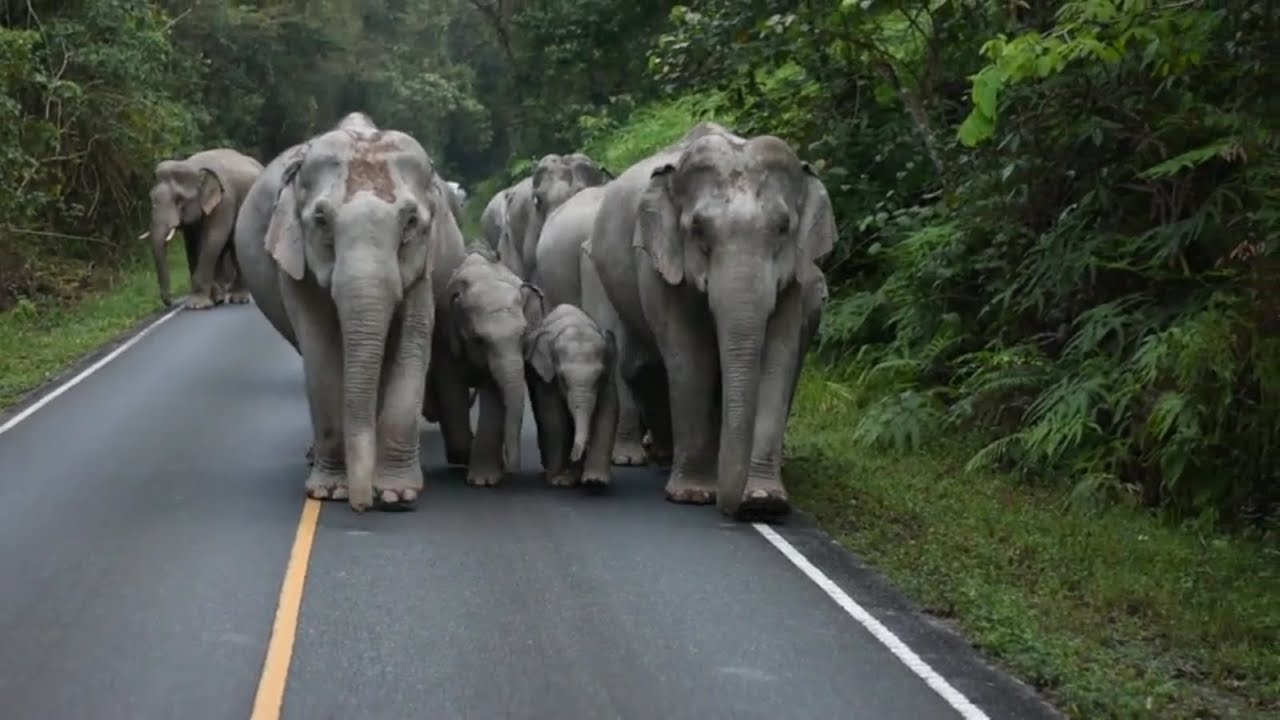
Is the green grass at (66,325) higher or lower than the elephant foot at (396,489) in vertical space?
lower

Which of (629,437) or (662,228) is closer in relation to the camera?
(662,228)

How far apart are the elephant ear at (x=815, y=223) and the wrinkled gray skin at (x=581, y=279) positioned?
7.05 feet

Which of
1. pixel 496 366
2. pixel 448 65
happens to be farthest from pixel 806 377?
pixel 448 65

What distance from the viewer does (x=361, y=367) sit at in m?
12.9

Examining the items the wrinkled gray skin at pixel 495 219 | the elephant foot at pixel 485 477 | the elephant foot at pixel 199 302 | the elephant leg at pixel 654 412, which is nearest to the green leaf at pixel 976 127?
the elephant leg at pixel 654 412

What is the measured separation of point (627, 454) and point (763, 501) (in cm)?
287

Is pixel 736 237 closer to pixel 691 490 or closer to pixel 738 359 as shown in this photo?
pixel 738 359

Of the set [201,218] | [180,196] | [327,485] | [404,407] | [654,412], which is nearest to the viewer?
[404,407]

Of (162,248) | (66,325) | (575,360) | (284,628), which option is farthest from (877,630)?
(162,248)

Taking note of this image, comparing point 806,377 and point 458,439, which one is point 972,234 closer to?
point 806,377

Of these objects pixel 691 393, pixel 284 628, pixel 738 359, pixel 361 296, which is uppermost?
pixel 361 296

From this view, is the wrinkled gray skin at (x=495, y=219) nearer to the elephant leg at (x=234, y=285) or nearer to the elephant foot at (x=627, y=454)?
the elephant leg at (x=234, y=285)

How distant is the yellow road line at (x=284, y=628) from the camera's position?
27.1 feet

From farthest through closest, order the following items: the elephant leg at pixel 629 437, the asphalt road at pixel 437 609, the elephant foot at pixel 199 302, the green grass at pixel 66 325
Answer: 1. the elephant foot at pixel 199 302
2. the green grass at pixel 66 325
3. the elephant leg at pixel 629 437
4. the asphalt road at pixel 437 609
